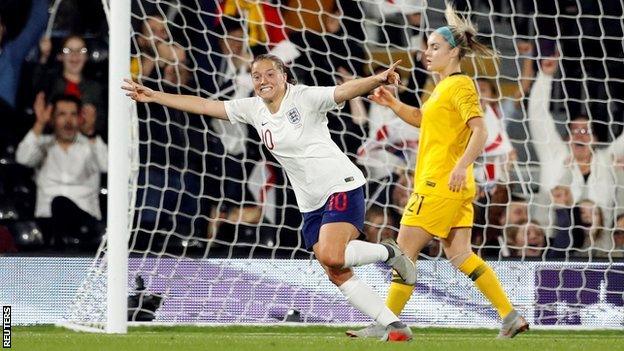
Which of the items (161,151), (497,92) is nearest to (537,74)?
(497,92)

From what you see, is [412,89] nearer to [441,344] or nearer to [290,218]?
[290,218]

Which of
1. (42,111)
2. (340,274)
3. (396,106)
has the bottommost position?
(340,274)

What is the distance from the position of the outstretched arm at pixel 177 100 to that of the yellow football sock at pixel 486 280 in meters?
1.58

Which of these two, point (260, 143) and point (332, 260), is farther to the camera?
point (260, 143)

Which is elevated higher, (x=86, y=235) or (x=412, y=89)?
(x=412, y=89)

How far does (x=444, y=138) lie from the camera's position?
7.58 m

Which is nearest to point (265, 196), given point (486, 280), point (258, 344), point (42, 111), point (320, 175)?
point (42, 111)

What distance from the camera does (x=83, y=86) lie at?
33.5 feet

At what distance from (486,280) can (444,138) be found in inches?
32.7

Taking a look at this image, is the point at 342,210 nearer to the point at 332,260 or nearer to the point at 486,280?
the point at 332,260

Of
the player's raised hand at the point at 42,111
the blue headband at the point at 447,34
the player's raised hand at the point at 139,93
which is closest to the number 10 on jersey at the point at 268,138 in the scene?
the player's raised hand at the point at 139,93

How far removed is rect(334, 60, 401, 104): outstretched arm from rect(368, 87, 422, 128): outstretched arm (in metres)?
0.84

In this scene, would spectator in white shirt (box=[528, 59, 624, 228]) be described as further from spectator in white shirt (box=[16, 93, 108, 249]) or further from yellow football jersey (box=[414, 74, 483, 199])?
spectator in white shirt (box=[16, 93, 108, 249])

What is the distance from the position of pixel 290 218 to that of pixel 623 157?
2.39 meters
